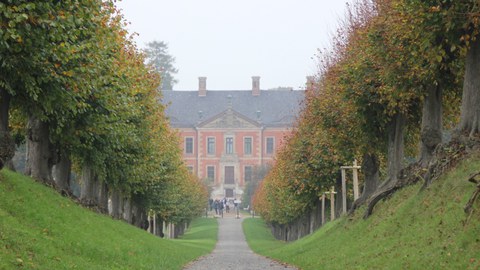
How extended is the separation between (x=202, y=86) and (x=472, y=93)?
122 metres

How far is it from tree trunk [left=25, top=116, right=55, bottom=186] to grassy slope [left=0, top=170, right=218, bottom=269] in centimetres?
177

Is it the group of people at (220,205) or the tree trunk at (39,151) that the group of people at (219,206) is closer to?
the group of people at (220,205)

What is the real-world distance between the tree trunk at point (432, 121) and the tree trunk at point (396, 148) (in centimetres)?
341

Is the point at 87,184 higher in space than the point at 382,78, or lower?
lower

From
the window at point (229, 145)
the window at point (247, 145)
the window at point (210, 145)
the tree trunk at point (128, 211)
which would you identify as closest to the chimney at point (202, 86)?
the window at point (210, 145)

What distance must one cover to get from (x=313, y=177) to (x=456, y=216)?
2583 cm

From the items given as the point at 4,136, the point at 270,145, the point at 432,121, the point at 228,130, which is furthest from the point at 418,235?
the point at 270,145

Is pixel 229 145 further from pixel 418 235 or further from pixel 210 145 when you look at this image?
pixel 418 235

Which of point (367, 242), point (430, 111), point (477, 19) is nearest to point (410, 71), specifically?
point (430, 111)

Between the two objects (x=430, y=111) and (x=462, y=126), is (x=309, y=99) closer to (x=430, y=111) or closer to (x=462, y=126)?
(x=430, y=111)

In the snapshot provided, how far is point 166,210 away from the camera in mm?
56750

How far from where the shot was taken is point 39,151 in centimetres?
2722

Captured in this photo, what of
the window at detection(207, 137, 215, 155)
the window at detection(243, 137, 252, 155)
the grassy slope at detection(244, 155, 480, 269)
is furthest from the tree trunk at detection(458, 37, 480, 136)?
the window at detection(207, 137, 215, 155)

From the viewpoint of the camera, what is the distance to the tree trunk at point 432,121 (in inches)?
907
